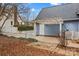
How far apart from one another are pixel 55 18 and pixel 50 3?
172 mm

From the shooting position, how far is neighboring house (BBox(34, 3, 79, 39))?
8.13 feet

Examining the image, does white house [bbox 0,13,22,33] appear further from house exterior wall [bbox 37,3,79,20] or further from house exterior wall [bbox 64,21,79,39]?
house exterior wall [bbox 64,21,79,39]

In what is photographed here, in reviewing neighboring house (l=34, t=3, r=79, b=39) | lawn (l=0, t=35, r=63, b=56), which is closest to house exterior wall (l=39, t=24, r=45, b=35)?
neighboring house (l=34, t=3, r=79, b=39)

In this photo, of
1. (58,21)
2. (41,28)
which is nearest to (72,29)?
(58,21)

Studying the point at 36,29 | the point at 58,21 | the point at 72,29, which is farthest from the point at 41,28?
the point at 72,29

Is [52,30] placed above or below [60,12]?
below

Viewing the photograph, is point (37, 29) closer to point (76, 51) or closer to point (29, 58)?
point (29, 58)

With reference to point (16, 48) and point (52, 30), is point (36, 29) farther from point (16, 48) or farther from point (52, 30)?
point (16, 48)

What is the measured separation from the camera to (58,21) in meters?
2.52

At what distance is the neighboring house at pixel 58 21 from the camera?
2477 millimetres

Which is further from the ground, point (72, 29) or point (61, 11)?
point (61, 11)

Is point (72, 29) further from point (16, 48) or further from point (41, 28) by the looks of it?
point (16, 48)

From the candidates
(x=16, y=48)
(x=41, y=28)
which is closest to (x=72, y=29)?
(x=41, y=28)

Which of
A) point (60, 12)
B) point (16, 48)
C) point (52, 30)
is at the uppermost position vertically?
point (60, 12)
